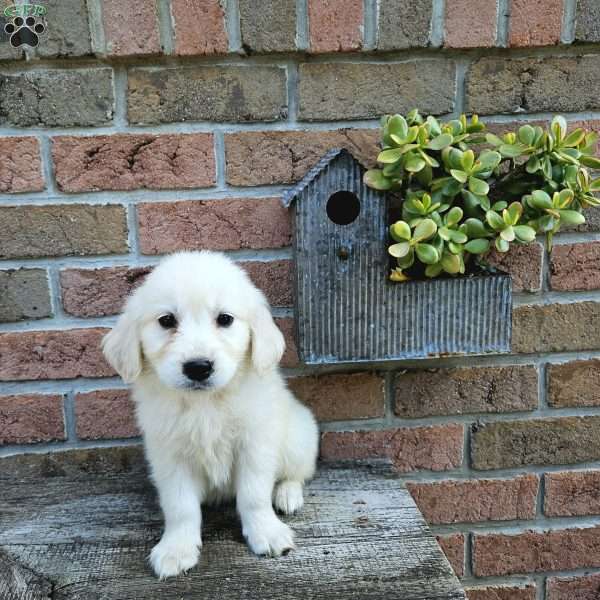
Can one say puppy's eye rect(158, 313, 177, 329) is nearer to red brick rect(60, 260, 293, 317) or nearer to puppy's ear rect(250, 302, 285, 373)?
puppy's ear rect(250, 302, 285, 373)

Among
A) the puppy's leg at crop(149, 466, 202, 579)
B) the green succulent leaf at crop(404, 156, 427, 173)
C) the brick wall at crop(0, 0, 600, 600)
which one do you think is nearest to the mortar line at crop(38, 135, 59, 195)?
the brick wall at crop(0, 0, 600, 600)

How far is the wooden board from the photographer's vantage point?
104cm

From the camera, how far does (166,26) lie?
1354mm

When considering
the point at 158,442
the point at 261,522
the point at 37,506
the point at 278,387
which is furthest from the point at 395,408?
the point at 37,506

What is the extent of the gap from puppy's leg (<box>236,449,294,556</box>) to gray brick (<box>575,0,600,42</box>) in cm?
124

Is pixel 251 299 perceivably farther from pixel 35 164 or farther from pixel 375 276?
pixel 35 164

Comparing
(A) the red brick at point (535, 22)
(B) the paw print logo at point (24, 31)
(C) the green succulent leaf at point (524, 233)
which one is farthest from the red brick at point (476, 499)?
(B) the paw print logo at point (24, 31)

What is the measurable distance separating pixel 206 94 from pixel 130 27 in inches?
8.6

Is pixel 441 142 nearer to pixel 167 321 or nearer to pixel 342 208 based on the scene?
pixel 342 208

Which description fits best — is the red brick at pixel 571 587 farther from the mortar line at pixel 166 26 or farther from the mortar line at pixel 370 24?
the mortar line at pixel 166 26

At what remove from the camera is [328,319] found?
52.7 inches

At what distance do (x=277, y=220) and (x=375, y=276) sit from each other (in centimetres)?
31

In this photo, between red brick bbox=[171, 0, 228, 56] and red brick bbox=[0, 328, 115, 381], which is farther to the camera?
red brick bbox=[0, 328, 115, 381]

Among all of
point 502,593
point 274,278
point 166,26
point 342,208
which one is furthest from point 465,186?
point 502,593
